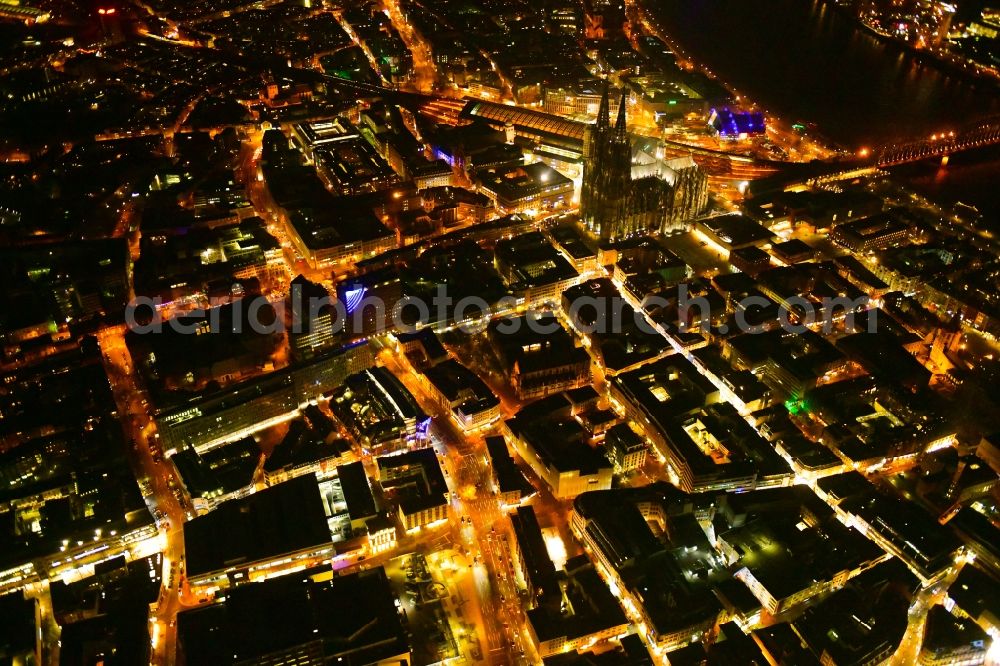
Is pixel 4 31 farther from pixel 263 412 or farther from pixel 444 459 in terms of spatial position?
pixel 444 459

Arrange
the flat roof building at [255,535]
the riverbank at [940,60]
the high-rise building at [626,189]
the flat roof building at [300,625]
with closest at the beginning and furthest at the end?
1. the flat roof building at [300,625]
2. the flat roof building at [255,535]
3. the high-rise building at [626,189]
4. the riverbank at [940,60]

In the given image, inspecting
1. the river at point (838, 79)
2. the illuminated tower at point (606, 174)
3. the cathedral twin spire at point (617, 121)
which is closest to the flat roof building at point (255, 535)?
the illuminated tower at point (606, 174)

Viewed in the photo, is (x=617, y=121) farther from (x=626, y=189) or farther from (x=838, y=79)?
(x=838, y=79)

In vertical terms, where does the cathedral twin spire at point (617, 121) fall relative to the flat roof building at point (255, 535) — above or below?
above

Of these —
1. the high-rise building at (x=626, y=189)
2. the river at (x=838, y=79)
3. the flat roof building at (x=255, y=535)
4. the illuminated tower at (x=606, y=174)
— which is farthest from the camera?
the river at (x=838, y=79)

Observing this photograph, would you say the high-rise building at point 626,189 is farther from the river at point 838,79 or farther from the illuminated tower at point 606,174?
the river at point 838,79

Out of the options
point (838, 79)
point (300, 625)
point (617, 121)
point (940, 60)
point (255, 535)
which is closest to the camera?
point (300, 625)

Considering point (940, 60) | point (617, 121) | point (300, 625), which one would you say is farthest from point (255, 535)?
point (940, 60)
